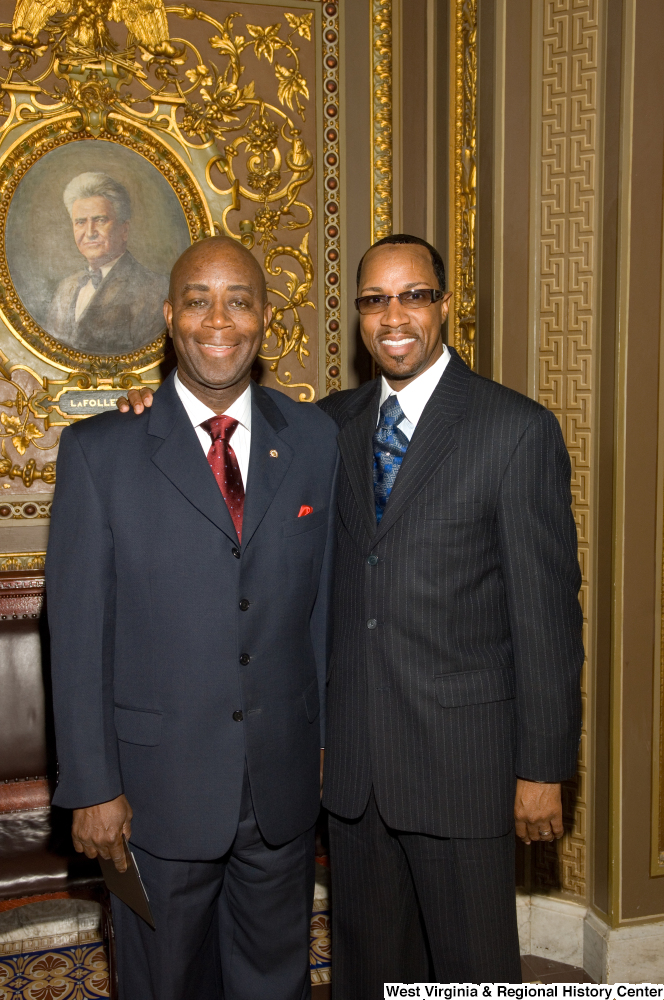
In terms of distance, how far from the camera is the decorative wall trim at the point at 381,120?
3.21 meters

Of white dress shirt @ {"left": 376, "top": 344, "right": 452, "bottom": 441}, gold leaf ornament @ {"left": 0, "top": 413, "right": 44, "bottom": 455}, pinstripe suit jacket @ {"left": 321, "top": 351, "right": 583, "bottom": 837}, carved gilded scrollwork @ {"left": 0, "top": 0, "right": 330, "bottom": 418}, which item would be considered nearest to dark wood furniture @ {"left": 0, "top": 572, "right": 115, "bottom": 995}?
gold leaf ornament @ {"left": 0, "top": 413, "right": 44, "bottom": 455}

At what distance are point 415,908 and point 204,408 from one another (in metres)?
1.27

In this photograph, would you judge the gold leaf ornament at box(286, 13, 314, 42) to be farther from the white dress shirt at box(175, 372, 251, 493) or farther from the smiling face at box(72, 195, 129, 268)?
the white dress shirt at box(175, 372, 251, 493)

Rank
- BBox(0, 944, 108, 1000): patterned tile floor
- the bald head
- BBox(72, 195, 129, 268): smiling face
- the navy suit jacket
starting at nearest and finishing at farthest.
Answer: the navy suit jacket, the bald head, BBox(0, 944, 108, 1000): patterned tile floor, BBox(72, 195, 129, 268): smiling face

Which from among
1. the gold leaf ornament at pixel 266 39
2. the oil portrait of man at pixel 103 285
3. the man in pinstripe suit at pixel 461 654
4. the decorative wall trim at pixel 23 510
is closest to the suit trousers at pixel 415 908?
the man in pinstripe suit at pixel 461 654

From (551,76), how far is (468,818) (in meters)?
2.09

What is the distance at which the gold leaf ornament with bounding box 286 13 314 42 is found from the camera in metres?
3.15

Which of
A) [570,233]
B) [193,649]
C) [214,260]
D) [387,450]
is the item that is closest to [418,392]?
[387,450]

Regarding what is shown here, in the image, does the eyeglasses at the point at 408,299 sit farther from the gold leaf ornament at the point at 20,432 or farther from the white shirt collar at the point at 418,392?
the gold leaf ornament at the point at 20,432

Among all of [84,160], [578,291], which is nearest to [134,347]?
[84,160]

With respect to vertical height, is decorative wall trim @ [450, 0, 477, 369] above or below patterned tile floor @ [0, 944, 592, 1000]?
above

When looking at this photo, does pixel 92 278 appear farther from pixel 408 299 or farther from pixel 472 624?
pixel 472 624

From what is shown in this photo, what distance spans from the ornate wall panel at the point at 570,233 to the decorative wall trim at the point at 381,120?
29.6 inches

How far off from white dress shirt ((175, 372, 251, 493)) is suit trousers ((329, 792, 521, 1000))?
82 cm
